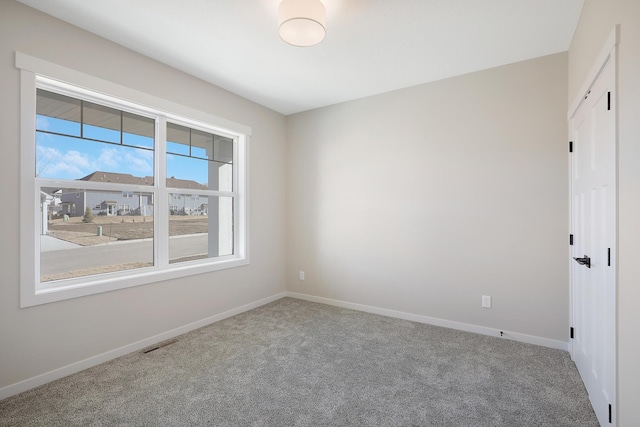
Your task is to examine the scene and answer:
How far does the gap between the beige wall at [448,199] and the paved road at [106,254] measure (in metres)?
1.72

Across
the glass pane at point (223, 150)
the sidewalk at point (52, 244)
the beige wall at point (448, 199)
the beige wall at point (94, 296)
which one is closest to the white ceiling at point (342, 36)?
the beige wall at point (94, 296)

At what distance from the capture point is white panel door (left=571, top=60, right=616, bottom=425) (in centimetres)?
157

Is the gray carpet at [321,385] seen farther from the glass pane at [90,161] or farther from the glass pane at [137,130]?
the glass pane at [137,130]

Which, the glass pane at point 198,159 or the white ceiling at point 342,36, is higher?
the white ceiling at point 342,36

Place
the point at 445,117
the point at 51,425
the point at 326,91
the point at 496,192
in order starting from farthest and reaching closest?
the point at 326,91, the point at 445,117, the point at 496,192, the point at 51,425

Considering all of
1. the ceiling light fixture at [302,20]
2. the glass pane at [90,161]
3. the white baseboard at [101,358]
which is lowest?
the white baseboard at [101,358]

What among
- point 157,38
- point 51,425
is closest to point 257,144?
point 157,38

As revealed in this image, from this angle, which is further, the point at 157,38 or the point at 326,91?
the point at 326,91

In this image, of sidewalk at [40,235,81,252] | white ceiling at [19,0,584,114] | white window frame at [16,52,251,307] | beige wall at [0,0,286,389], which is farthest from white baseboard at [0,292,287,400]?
white ceiling at [19,0,584,114]

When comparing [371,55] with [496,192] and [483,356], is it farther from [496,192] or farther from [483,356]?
[483,356]

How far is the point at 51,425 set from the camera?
176cm

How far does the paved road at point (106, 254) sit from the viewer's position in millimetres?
2381

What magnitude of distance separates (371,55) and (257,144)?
6.38ft

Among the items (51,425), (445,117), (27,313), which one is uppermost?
(445,117)
